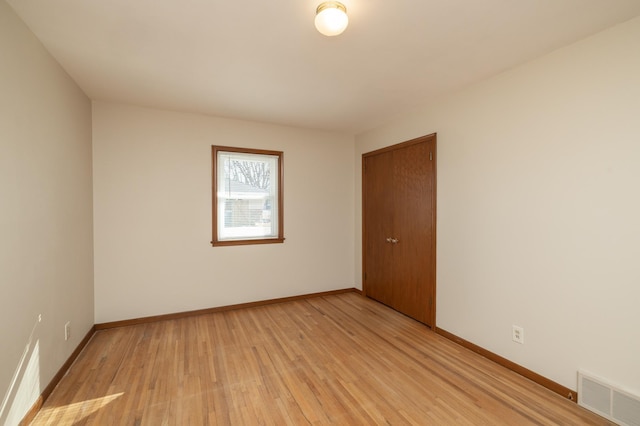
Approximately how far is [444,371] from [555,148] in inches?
75.8

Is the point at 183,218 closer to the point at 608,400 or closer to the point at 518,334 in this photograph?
the point at 518,334

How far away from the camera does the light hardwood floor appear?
6.10ft

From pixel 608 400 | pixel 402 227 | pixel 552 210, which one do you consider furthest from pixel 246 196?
pixel 608 400

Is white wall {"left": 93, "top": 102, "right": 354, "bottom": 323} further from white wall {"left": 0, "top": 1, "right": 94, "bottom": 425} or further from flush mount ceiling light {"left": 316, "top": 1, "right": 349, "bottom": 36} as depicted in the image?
flush mount ceiling light {"left": 316, "top": 1, "right": 349, "bottom": 36}

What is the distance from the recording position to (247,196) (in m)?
3.89

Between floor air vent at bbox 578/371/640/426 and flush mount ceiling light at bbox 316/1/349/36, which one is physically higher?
flush mount ceiling light at bbox 316/1/349/36

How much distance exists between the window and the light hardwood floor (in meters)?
1.17

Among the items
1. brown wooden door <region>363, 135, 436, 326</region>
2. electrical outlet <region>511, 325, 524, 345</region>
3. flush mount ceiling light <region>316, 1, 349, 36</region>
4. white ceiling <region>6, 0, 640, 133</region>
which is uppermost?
white ceiling <region>6, 0, 640, 133</region>

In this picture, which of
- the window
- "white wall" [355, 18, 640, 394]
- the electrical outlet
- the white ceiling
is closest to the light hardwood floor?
the electrical outlet

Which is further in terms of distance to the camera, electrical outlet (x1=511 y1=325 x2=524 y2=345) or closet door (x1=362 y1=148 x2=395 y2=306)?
closet door (x1=362 y1=148 x2=395 y2=306)

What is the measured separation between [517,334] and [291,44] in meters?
2.86

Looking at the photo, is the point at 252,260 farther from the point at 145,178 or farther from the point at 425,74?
the point at 425,74

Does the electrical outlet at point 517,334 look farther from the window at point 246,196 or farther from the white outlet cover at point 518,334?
the window at point 246,196

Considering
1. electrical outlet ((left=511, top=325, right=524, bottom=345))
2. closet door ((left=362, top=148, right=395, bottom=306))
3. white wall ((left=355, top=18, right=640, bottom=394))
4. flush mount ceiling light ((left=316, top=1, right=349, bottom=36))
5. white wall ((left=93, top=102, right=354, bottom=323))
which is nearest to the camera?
flush mount ceiling light ((left=316, top=1, right=349, bottom=36))
